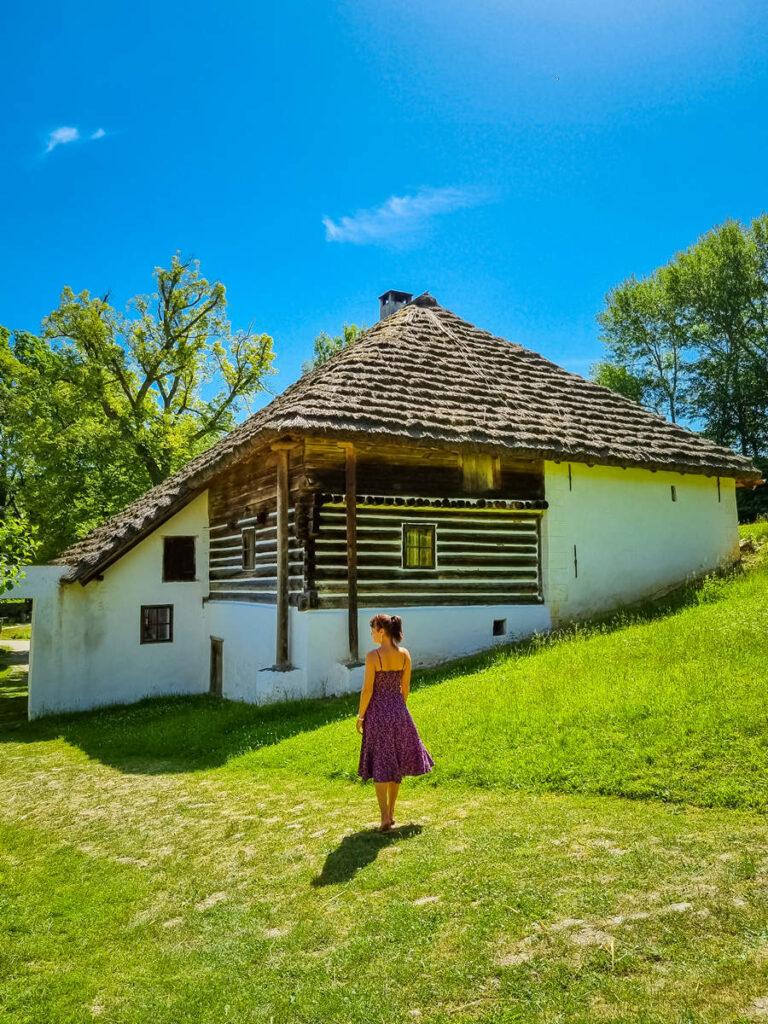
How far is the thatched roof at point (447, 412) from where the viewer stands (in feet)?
37.8

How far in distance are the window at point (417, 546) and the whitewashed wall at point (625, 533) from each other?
7.52ft

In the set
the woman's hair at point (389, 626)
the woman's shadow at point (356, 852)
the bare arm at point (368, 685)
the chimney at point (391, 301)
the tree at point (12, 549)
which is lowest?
the woman's shadow at point (356, 852)

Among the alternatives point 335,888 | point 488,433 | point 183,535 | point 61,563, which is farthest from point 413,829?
point 61,563

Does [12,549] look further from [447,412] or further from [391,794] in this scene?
[447,412]

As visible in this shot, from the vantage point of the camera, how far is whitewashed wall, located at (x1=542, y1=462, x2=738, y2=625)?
1352 cm

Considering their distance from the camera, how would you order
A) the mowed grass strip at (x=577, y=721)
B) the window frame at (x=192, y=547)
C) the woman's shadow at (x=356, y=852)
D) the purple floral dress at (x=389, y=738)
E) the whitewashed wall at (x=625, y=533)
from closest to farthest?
the woman's shadow at (x=356, y=852) < the purple floral dress at (x=389, y=738) < the mowed grass strip at (x=577, y=721) < the whitewashed wall at (x=625, y=533) < the window frame at (x=192, y=547)

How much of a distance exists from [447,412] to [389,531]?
2.24 metres

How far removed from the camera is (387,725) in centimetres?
561

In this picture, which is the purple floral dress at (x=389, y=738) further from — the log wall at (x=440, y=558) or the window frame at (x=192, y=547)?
the window frame at (x=192, y=547)

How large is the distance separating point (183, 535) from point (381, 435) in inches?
266

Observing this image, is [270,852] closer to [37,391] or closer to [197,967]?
[197,967]

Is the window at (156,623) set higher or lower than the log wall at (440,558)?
lower

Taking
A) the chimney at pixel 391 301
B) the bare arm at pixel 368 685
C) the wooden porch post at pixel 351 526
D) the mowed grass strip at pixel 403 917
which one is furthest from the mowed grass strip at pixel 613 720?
the chimney at pixel 391 301

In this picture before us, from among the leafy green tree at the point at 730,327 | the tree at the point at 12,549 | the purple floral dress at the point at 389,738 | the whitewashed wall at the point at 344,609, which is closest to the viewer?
the purple floral dress at the point at 389,738
